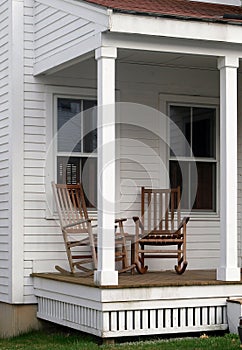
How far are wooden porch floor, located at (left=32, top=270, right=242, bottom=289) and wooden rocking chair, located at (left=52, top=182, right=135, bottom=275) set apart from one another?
261 mm

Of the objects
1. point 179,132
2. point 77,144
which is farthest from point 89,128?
point 179,132

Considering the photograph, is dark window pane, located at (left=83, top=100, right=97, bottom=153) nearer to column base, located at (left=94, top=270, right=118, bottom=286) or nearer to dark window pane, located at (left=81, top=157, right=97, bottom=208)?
dark window pane, located at (left=81, top=157, right=97, bottom=208)

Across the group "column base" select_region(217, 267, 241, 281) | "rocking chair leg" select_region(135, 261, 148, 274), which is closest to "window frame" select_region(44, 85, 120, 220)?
"rocking chair leg" select_region(135, 261, 148, 274)

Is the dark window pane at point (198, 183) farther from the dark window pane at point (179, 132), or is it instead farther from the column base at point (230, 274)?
the column base at point (230, 274)

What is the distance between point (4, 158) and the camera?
10.7 metres

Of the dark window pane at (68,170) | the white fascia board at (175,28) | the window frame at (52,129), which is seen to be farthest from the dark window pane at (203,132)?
the white fascia board at (175,28)

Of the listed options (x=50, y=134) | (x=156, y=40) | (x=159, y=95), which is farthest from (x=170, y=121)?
(x=156, y=40)

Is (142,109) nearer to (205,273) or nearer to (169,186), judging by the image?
(169,186)

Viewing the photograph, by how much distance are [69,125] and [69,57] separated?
4.70 feet

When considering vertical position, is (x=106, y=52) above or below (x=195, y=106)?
above

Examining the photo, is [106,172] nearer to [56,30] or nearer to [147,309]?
[147,309]

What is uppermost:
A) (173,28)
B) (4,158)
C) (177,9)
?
(177,9)

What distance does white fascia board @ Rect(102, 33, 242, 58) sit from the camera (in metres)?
8.55

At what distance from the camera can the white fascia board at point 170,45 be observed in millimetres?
8547
